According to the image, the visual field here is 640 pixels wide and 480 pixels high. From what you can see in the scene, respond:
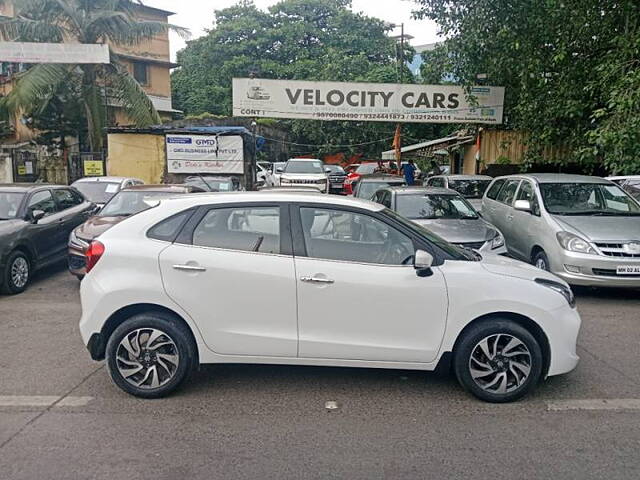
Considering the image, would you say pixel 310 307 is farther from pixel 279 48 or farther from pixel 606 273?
pixel 279 48

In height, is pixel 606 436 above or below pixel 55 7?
below

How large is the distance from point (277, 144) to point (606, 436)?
1233 inches

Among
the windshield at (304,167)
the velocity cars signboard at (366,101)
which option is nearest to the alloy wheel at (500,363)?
the velocity cars signboard at (366,101)

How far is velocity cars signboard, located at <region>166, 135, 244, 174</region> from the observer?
1694 cm

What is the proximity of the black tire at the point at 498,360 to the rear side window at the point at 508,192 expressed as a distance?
5640 mm

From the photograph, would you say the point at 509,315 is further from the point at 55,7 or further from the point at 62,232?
the point at 55,7

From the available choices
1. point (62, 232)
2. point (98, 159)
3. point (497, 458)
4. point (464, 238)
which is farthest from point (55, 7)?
point (497, 458)

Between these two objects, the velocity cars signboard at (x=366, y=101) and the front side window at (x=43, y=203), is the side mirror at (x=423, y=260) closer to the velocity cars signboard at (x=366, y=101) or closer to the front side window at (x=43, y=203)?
the front side window at (x=43, y=203)

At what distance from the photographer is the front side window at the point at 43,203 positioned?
8.09 m

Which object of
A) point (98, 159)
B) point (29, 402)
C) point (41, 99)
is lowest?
point (29, 402)

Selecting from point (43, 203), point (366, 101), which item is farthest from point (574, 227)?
point (366, 101)

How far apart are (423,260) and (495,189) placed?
7.10 metres

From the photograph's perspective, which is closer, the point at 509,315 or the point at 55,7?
the point at 509,315

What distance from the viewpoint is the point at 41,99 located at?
60.6ft
